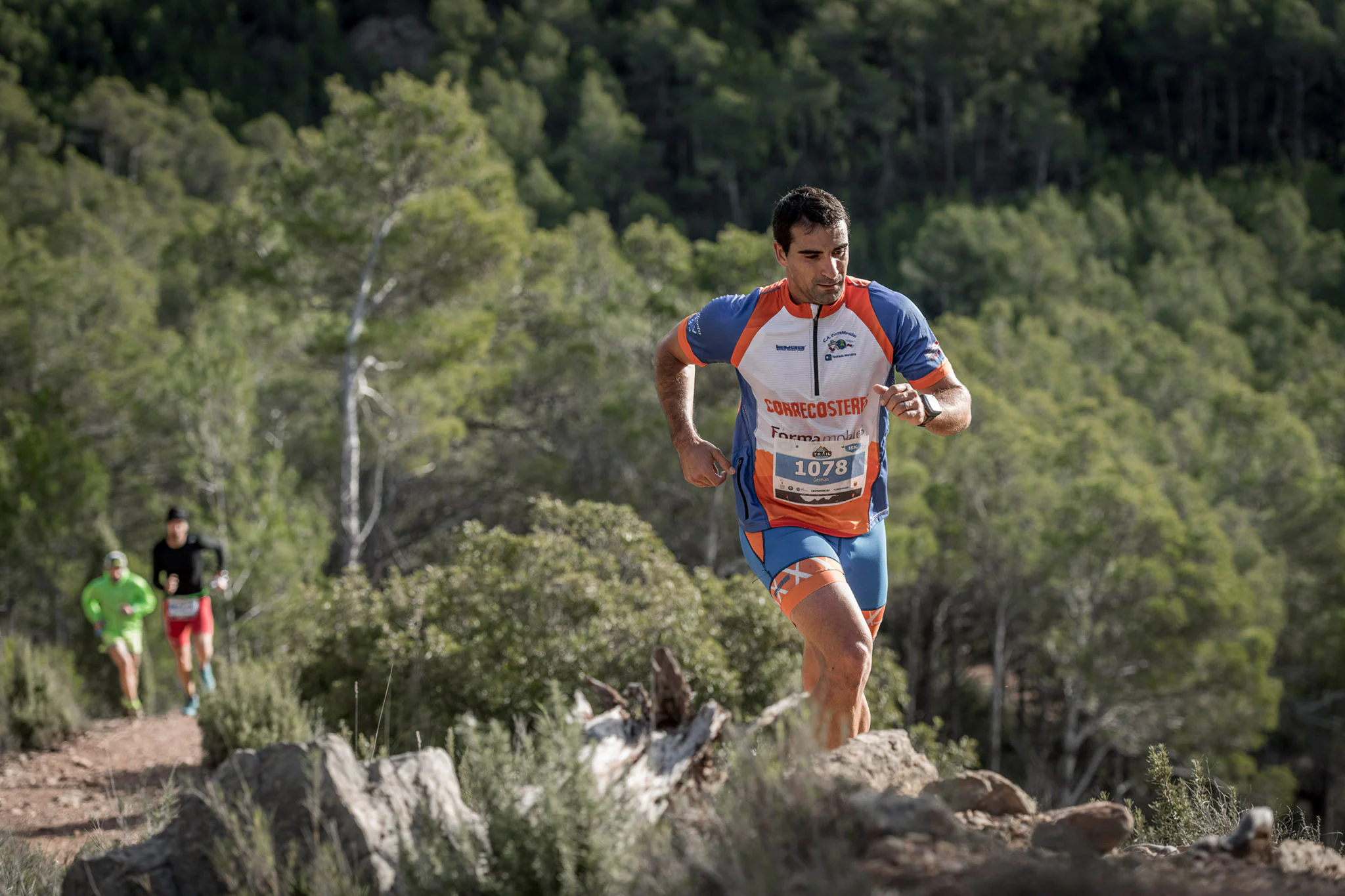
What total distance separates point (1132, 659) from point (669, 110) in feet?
167

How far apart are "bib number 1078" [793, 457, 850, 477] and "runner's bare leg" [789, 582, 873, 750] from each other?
1.23 ft

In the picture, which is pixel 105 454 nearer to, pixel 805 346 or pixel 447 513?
pixel 447 513

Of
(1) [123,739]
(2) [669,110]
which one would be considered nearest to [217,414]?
(1) [123,739]

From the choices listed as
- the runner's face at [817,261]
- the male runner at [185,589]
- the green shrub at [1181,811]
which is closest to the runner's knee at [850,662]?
the green shrub at [1181,811]

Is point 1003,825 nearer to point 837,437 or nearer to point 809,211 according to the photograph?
point 837,437

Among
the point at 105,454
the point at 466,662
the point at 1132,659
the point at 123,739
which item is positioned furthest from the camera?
the point at 105,454

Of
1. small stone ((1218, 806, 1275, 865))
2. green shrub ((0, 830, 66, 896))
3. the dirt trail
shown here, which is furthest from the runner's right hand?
the dirt trail

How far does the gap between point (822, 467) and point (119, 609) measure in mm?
6891

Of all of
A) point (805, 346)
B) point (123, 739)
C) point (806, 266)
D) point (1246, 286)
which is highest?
point (1246, 286)

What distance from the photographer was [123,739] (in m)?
7.75

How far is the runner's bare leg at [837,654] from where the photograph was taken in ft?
10.6

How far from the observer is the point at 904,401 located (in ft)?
9.79

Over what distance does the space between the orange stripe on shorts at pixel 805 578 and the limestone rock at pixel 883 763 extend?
445 mm

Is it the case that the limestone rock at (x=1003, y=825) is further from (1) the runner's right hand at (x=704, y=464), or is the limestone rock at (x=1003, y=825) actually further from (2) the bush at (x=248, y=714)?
(2) the bush at (x=248, y=714)
